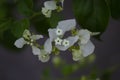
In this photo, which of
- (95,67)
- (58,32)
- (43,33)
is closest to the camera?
(58,32)

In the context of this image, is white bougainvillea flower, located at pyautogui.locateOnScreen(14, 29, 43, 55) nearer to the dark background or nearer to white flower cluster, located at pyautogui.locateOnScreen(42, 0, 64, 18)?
white flower cluster, located at pyautogui.locateOnScreen(42, 0, 64, 18)

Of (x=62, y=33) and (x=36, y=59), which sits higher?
(x=62, y=33)

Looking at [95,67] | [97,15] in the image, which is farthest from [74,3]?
[95,67]

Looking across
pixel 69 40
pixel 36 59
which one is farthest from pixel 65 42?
pixel 36 59

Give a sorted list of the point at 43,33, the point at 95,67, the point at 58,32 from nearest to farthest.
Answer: the point at 58,32 → the point at 43,33 → the point at 95,67

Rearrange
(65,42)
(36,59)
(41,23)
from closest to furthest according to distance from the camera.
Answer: (65,42), (41,23), (36,59)

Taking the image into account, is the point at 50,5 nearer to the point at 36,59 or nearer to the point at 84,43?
the point at 84,43

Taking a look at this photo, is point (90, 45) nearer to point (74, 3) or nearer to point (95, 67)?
point (74, 3)
